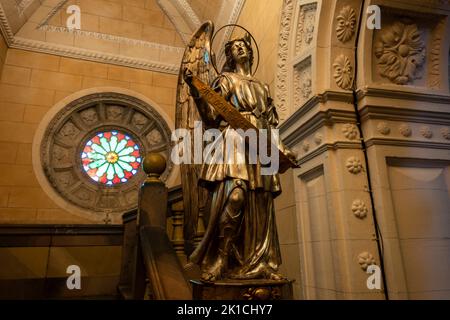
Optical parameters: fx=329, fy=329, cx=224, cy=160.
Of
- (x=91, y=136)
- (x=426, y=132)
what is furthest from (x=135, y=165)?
(x=426, y=132)

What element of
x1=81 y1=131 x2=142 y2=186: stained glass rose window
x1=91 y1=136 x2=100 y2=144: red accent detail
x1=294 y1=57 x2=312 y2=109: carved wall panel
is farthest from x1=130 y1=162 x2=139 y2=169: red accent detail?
x1=294 y1=57 x2=312 y2=109: carved wall panel

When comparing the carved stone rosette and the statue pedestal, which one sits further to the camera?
the carved stone rosette

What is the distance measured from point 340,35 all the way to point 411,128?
96cm

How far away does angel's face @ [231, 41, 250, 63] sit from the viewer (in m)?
2.07

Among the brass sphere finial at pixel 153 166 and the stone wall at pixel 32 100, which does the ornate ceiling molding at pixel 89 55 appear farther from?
the brass sphere finial at pixel 153 166

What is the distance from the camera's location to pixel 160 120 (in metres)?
6.68

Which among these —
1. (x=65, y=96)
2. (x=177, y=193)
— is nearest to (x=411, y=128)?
(x=177, y=193)

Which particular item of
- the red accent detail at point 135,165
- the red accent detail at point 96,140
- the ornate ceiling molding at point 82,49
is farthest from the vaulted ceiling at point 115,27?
the red accent detail at point 135,165

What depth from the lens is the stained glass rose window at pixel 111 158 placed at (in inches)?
251

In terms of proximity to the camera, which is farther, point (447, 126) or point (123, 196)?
point (123, 196)

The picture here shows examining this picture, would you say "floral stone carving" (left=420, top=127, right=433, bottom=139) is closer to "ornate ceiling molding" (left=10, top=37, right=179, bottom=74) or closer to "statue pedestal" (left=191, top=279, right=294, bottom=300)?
"statue pedestal" (left=191, top=279, right=294, bottom=300)

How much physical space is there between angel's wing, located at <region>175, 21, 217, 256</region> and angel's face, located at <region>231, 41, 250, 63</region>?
85 centimetres

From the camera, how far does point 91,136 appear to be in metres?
6.46

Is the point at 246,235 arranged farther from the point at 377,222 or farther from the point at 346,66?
the point at 346,66
